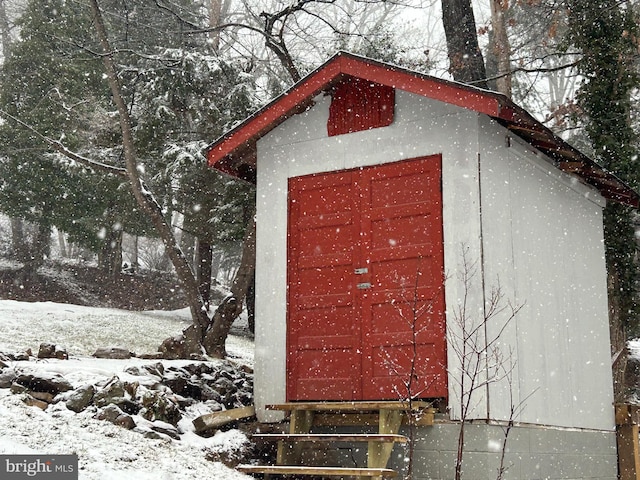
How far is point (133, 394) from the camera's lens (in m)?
7.12

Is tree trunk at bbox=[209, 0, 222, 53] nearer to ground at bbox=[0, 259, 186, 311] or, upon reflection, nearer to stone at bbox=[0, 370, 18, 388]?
ground at bbox=[0, 259, 186, 311]

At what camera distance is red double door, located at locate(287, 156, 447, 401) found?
698 centimetres

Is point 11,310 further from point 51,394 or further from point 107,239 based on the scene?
point 51,394

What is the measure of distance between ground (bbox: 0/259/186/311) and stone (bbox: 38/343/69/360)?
12828 mm

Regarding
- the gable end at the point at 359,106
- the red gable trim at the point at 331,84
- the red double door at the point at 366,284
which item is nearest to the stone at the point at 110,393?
the red double door at the point at 366,284

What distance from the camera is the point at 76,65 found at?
2070 cm

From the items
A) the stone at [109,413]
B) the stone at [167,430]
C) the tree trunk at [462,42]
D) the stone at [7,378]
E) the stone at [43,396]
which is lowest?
the stone at [167,430]

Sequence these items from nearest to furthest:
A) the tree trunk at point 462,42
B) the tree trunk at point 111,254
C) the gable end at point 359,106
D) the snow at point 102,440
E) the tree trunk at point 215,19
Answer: the snow at point 102,440, the gable end at point 359,106, the tree trunk at point 462,42, the tree trunk at point 215,19, the tree trunk at point 111,254

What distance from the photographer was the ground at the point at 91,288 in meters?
20.8

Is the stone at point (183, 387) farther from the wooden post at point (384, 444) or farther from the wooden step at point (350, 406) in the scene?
the wooden post at point (384, 444)

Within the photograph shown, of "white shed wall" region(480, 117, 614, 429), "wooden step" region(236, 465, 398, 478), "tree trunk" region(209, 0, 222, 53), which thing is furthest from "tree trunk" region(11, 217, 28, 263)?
"wooden step" region(236, 465, 398, 478)

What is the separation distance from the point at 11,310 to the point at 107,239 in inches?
269

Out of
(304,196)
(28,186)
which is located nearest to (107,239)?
(28,186)

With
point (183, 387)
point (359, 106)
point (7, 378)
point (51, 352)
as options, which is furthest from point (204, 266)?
point (7, 378)
